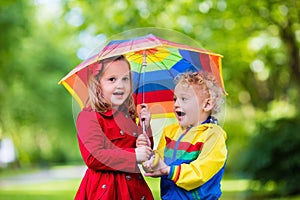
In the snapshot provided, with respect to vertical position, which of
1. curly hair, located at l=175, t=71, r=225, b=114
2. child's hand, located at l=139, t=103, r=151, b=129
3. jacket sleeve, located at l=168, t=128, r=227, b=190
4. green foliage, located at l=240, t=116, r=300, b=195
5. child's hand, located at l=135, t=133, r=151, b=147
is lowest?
green foliage, located at l=240, t=116, r=300, b=195

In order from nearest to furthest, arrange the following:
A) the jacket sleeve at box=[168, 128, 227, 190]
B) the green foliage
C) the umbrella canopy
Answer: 1. the jacket sleeve at box=[168, 128, 227, 190]
2. the umbrella canopy
3. the green foliage

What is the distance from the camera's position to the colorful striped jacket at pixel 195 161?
348 cm

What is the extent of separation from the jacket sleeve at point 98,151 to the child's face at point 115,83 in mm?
152

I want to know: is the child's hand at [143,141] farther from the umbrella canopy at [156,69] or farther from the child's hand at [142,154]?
the umbrella canopy at [156,69]

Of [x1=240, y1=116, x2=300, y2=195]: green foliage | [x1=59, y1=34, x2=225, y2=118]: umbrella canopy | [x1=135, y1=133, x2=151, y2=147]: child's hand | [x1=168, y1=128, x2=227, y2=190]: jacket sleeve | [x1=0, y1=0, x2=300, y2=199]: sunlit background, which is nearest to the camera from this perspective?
[x1=168, y1=128, x2=227, y2=190]: jacket sleeve

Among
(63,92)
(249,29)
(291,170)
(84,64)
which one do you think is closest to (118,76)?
(84,64)

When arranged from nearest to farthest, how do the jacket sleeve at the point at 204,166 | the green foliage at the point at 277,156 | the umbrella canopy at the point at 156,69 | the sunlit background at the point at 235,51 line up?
the jacket sleeve at the point at 204,166 < the umbrella canopy at the point at 156,69 < the sunlit background at the point at 235,51 < the green foliage at the point at 277,156

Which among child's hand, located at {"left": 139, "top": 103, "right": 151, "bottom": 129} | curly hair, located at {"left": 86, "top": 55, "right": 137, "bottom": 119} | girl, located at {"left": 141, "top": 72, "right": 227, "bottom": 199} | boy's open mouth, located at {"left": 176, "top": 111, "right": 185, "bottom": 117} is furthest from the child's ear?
curly hair, located at {"left": 86, "top": 55, "right": 137, "bottom": 119}

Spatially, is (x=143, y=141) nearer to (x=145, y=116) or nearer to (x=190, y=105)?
(x=145, y=116)

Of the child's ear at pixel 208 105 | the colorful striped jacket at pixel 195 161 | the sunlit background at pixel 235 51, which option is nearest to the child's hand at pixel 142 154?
the colorful striped jacket at pixel 195 161

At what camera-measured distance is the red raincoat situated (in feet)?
11.7

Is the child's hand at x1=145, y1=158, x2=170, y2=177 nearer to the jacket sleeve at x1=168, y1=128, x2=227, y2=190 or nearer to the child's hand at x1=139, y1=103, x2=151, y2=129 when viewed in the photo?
the jacket sleeve at x1=168, y1=128, x2=227, y2=190

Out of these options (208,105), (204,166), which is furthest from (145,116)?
(204,166)

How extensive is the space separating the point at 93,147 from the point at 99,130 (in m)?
0.11
